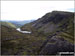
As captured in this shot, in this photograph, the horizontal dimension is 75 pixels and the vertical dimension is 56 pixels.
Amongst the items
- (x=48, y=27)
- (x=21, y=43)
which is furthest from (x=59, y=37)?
(x=48, y=27)

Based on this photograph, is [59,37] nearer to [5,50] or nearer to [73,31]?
[73,31]

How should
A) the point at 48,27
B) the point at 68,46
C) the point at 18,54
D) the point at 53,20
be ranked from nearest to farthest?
1. the point at 68,46
2. the point at 18,54
3. the point at 48,27
4. the point at 53,20

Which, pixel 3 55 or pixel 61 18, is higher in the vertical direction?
pixel 61 18

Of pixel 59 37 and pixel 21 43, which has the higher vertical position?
pixel 59 37

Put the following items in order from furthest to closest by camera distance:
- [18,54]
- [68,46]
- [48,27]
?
[48,27] < [18,54] < [68,46]

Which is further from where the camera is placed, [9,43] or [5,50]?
[9,43]

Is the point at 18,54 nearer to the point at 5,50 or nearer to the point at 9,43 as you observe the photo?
the point at 5,50

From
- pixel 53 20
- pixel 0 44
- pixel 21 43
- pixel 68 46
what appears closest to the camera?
pixel 68 46

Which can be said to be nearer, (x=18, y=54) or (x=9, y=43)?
(x=18, y=54)

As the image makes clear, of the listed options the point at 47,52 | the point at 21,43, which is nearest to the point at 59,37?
the point at 47,52

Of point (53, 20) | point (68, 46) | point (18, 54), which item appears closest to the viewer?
point (68, 46)
